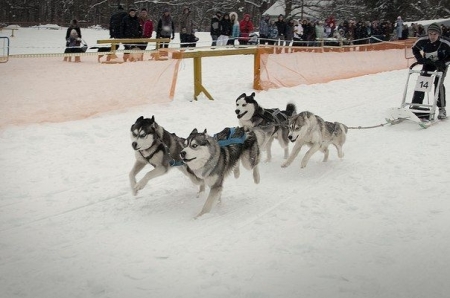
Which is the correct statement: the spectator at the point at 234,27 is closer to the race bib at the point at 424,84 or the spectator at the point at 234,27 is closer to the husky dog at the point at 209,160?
the race bib at the point at 424,84

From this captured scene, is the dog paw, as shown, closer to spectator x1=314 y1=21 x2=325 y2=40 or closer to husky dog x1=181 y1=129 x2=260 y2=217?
husky dog x1=181 y1=129 x2=260 y2=217

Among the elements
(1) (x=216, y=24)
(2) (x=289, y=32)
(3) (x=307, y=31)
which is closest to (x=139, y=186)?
(1) (x=216, y=24)

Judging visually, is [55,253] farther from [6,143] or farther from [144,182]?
[6,143]

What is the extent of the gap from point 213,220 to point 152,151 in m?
0.99

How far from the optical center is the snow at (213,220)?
9.90 feet

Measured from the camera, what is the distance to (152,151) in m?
4.52

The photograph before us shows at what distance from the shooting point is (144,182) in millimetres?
4535

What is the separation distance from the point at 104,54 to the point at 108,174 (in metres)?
3.52

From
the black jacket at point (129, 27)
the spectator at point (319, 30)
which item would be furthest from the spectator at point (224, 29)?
the spectator at point (319, 30)

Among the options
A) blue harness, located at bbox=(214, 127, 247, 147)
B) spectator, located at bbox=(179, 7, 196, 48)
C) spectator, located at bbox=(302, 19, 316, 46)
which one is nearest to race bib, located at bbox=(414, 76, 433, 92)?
blue harness, located at bbox=(214, 127, 247, 147)

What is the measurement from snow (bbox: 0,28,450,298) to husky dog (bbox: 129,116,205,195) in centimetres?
26

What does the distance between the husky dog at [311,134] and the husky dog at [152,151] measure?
55.1 inches

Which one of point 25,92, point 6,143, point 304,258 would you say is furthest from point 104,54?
point 304,258

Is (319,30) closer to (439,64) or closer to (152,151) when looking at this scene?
(439,64)
